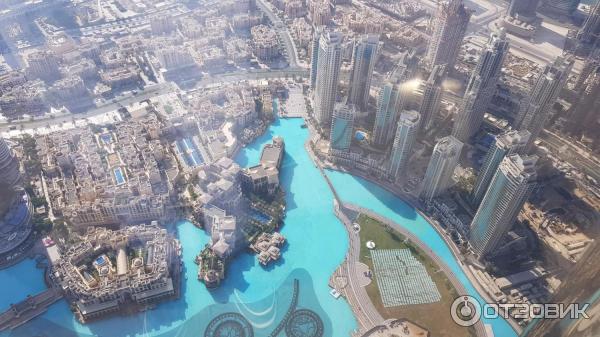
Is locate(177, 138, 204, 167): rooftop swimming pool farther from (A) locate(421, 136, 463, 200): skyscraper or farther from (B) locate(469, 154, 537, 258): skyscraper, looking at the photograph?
(B) locate(469, 154, 537, 258): skyscraper

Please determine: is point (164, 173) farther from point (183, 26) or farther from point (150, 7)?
point (150, 7)

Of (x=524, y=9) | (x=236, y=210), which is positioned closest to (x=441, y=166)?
(x=236, y=210)

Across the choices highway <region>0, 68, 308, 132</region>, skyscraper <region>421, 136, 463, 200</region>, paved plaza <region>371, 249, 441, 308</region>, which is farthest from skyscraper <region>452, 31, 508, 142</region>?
highway <region>0, 68, 308, 132</region>

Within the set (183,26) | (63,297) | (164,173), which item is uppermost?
(183,26)

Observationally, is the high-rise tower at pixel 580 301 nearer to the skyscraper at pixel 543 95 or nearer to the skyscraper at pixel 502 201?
the skyscraper at pixel 502 201

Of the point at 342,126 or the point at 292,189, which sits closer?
the point at 292,189

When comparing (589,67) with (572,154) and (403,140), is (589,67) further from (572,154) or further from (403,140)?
(403,140)

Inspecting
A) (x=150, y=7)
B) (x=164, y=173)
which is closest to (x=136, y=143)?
(x=164, y=173)
